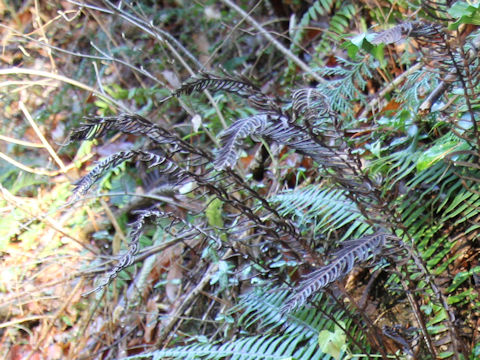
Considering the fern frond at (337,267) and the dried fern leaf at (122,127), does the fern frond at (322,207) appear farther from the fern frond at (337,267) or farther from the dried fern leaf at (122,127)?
the dried fern leaf at (122,127)

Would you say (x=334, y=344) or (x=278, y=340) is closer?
(x=334, y=344)

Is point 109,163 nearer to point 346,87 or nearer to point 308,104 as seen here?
point 308,104

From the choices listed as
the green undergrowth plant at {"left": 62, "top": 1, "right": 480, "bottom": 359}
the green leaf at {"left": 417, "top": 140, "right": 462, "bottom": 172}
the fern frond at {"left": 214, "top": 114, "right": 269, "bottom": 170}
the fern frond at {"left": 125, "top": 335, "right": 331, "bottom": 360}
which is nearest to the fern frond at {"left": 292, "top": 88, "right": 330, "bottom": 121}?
the green undergrowth plant at {"left": 62, "top": 1, "right": 480, "bottom": 359}

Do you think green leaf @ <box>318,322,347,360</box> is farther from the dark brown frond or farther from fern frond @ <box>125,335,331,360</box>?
the dark brown frond

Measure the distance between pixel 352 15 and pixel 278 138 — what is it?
2544mm

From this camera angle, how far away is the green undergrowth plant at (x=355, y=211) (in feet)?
4.89

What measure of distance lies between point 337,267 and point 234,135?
452 millimetres

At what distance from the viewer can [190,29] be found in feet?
15.7

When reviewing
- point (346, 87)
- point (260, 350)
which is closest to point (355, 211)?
point (260, 350)

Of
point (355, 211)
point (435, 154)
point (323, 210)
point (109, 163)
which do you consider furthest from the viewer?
point (323, 210)

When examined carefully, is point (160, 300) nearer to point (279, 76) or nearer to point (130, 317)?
point (130, 317)

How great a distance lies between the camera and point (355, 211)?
57.9 inches

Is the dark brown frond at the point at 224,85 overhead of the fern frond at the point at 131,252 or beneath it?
overhead

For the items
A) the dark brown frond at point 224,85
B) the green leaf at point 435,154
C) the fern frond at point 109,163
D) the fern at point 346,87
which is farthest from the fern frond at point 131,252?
the fern at point 346,87
